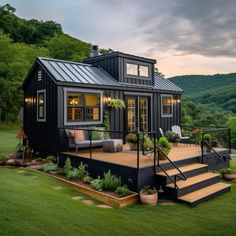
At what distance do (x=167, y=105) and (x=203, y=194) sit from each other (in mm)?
7382

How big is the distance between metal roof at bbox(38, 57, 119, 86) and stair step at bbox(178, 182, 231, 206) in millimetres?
5457

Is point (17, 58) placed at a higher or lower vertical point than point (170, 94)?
higher

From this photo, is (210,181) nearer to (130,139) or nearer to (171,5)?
(130,139)

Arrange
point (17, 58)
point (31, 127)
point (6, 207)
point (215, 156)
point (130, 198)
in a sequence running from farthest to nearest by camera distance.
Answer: point (17, 58), point (31, 127), point (215, 156), point (130, 198), point (6, 207)

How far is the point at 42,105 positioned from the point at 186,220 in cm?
701

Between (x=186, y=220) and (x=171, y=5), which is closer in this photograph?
(x=186, y=220)

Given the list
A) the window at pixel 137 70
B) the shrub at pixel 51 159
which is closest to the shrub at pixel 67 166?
the shrub at pixel 51 159

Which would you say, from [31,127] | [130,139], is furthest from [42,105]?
[130,139]

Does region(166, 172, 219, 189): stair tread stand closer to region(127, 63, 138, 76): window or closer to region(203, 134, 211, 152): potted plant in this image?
region(203, 134, 211, 152): potted plant

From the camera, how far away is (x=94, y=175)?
754cm

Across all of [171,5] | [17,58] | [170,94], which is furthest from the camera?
[17,58]

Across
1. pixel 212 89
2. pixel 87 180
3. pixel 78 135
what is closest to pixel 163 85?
pixel 78 135

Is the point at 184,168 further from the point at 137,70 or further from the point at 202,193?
the point at 137,70

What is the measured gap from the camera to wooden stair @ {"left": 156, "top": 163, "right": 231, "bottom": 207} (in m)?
6.23
